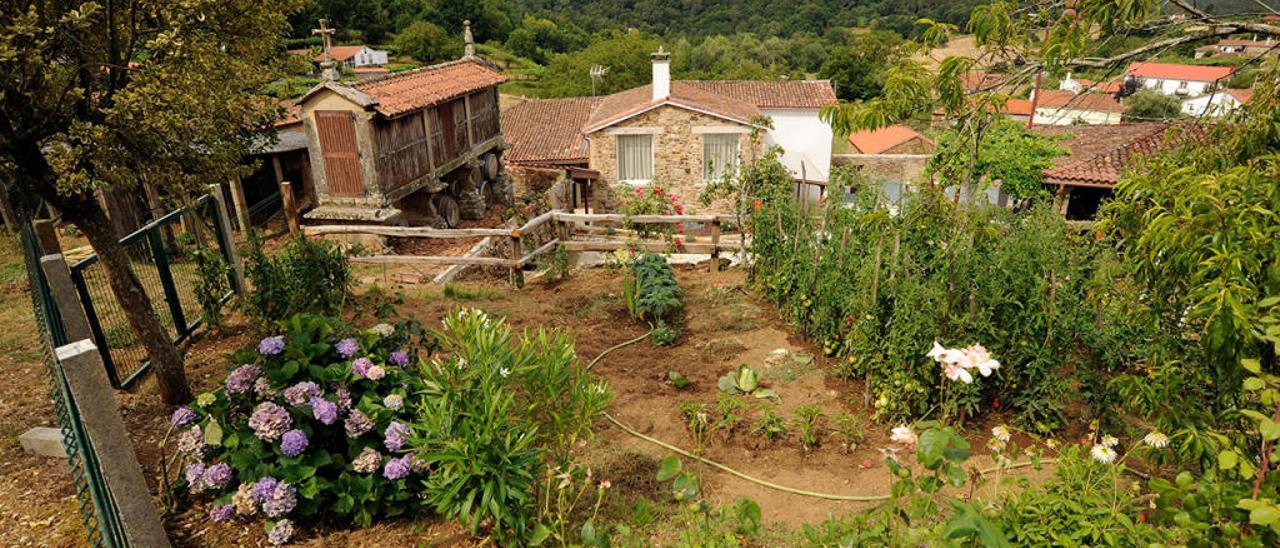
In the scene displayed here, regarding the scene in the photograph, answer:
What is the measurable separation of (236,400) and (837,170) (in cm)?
701

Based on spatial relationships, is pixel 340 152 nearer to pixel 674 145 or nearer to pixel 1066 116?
pixel 674 145

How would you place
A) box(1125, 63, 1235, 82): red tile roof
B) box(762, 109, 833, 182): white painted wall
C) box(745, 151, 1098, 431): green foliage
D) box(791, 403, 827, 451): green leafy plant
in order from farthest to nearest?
box(1125, 63, 1235, 82): red tile roof, box(762, 109, 833, 182): white painted wall, box(791, 403, 827, 451): green leafy plant, box(745, 151, 1098, 431): green foliage

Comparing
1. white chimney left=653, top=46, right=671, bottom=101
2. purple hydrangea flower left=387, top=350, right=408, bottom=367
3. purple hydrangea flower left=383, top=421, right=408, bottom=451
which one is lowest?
purple hydrangea flower left=383, top=421, right=408, bottom=451

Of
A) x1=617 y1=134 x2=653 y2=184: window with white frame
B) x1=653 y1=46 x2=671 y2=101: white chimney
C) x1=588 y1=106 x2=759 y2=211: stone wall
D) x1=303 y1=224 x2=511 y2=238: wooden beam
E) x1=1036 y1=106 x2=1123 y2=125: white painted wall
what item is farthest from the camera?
x1=617 y1=134 x2=653 y2=184: window with white frame

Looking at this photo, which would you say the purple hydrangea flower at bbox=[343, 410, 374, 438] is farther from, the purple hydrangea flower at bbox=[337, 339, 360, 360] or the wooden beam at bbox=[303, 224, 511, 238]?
the wooden beam at bbox=[303, 224, 511, 238]

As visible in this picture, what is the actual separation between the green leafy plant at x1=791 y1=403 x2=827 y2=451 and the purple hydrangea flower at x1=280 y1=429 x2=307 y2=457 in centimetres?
353

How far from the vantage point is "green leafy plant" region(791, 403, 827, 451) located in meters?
5.46

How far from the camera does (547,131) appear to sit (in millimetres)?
25203

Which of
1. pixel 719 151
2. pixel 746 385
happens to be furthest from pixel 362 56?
pixel 746 385

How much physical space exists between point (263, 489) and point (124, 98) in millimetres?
2512

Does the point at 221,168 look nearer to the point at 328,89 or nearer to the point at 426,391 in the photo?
the point at 426,391

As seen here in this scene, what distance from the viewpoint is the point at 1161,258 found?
10.2ft

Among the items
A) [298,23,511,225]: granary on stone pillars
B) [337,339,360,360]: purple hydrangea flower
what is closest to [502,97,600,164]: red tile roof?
[298,23,511,225]: granary on stone pillars

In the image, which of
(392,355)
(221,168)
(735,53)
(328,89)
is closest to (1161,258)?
(392,355)
